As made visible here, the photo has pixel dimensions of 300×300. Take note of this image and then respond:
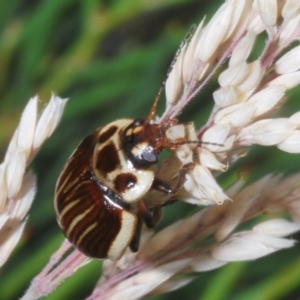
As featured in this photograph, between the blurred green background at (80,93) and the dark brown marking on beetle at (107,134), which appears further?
the blurred green background at (80,93)

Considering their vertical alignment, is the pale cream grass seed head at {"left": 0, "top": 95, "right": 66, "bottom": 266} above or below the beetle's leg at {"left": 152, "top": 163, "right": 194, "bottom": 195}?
above

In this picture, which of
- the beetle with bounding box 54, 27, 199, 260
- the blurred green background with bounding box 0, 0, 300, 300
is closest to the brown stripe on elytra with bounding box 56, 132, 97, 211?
the beetle with bounding box 54, 27, 199, 260

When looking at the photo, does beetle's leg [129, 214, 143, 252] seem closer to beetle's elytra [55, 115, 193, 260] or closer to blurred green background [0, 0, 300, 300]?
beetle's elytra [55, 115, 193, 260]

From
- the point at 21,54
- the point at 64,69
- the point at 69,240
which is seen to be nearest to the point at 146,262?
the point at 69,240

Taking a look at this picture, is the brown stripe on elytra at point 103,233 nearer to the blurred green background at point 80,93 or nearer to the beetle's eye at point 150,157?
the beetle's eye at point 150,157

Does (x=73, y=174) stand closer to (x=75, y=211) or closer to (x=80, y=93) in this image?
(x=75, y=211)

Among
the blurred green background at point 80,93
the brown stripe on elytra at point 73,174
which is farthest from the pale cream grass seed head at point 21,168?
the blurred green background at point 80,93
